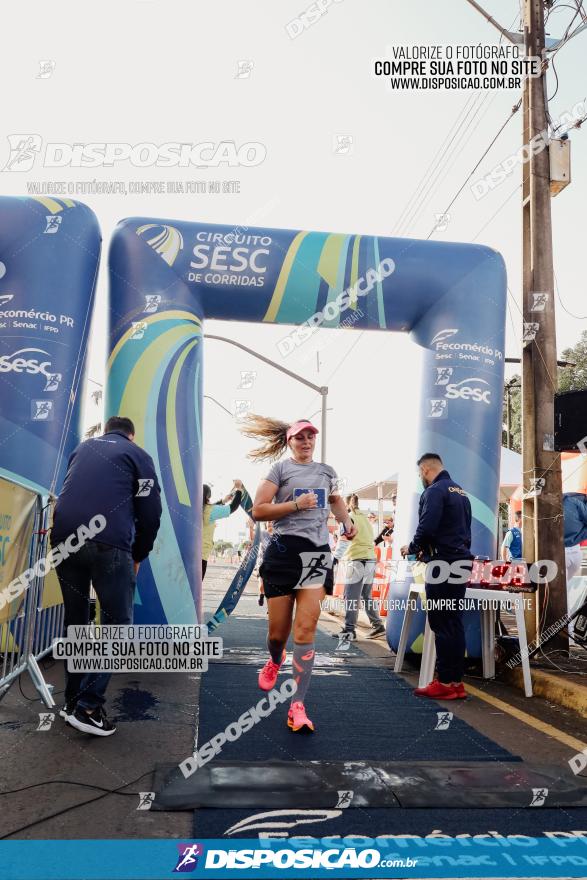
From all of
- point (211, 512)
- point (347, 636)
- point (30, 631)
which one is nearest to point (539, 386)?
point (347, 636)

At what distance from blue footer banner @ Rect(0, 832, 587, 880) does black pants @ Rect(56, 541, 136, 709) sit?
65.2 inches

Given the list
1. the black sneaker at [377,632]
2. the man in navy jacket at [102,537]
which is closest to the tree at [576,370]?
the black sneaker at [377,632]

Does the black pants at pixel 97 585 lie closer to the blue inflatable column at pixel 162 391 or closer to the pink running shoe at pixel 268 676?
the pink running shoe at pixel 268 676

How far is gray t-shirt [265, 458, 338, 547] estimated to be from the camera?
474 cm

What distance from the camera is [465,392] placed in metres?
7.16

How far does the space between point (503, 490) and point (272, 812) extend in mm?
14787

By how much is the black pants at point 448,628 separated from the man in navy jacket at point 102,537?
2.47m

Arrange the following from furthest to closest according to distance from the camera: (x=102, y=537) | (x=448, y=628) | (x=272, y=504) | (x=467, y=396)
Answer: (x=467, y=396)
(x=448, y=628)
(x=272, y=504)
(x=102, y=537)

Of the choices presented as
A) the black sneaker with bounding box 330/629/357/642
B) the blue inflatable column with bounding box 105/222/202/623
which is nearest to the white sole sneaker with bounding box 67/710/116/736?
the blue inflatable column with bounding box 105/222/202/623

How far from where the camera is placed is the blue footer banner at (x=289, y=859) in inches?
99.2

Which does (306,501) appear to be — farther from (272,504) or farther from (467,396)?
(467,396)

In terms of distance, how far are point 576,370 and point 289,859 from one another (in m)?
40.2

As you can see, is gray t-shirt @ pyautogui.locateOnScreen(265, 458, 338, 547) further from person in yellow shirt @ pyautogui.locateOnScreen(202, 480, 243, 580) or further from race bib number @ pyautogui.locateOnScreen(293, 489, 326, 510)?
person in yellow shirt @ pyautogui.locateOnScreen(202, 480, 243, 580)

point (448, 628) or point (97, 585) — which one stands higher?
point (97, 585)
